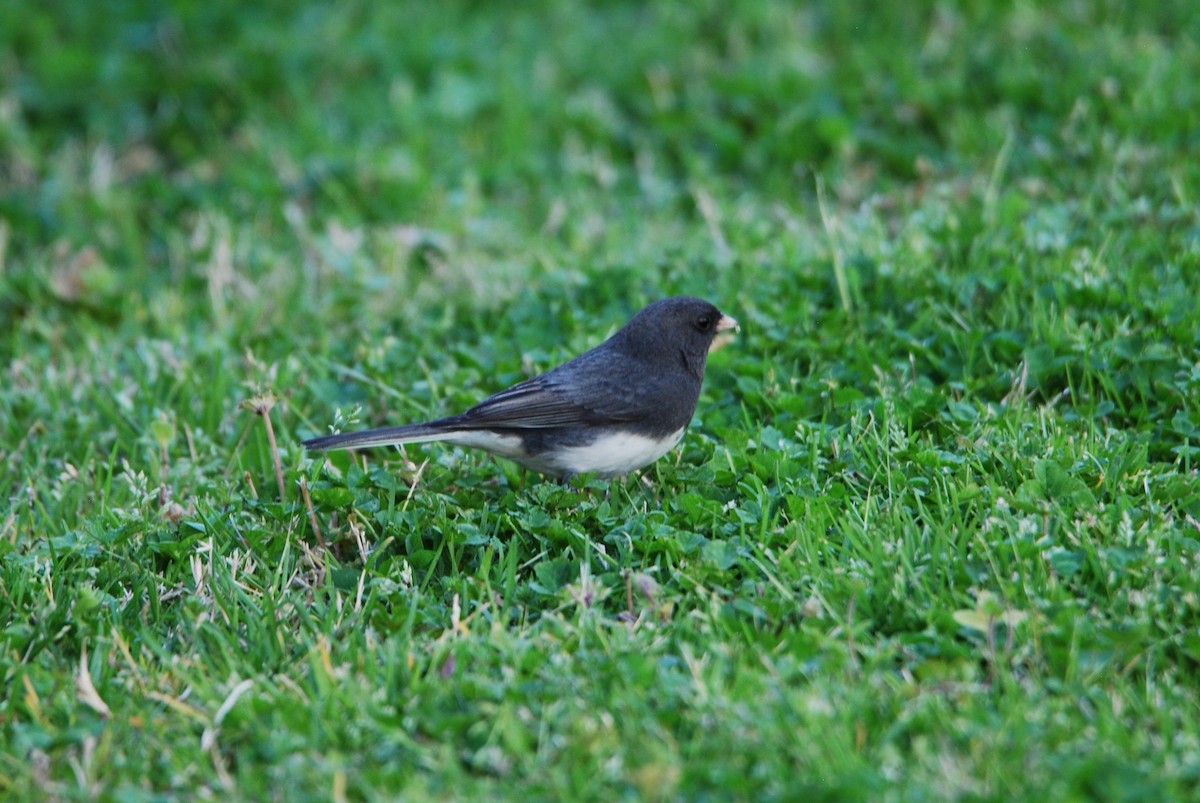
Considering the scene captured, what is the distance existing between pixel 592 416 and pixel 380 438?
682 millimetres

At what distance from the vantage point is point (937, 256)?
5.15m

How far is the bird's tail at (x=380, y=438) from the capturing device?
3910 mm

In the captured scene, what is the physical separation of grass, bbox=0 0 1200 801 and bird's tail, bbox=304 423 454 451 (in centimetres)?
15

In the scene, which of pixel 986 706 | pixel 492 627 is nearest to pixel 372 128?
pixel 492 627

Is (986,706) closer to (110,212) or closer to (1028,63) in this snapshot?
(1028,63)


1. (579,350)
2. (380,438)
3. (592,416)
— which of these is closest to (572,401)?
(592,416)

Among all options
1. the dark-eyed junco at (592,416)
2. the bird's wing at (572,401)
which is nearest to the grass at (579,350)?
the dark-eyed junco at (592,416)

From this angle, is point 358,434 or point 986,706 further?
point 358,434

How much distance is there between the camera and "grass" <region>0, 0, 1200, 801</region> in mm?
2879

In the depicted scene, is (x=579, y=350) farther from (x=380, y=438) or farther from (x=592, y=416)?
(x=380, y=438)

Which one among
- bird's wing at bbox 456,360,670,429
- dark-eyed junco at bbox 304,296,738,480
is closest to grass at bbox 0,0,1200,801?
dark-eyed junco at bbox 304,296,738,480

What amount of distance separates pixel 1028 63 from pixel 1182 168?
53.0 inches

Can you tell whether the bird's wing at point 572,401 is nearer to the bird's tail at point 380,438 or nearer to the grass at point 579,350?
the bird's tail at point 380,438

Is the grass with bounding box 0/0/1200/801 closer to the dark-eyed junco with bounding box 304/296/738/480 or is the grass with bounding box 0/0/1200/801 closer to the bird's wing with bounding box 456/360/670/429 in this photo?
the dark-eyed junco with bounding box 304/296/738/480
